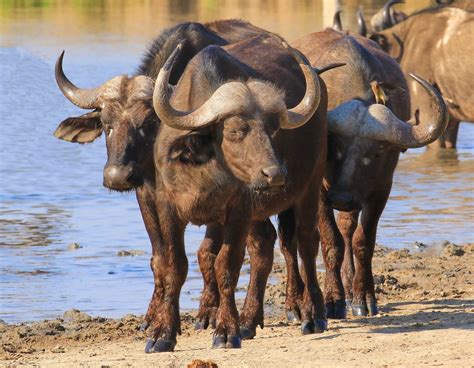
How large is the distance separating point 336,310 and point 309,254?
2.03 ft

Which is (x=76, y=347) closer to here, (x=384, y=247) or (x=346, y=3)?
(x=384, y=247)

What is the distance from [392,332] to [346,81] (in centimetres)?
204

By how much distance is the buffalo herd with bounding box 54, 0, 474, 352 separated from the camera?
8.26 meters

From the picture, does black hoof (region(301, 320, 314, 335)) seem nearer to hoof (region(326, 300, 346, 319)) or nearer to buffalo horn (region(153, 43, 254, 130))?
hoof (region(326, 300, 346, 319))

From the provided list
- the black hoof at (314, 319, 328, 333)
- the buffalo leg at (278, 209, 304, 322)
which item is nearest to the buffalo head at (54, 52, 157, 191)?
the buffalo leg at (278, 209, 304, 322)

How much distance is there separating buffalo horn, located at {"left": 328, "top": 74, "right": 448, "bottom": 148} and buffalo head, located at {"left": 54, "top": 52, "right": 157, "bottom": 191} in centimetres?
144

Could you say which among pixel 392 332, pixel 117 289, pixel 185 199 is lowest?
pixel 117 289

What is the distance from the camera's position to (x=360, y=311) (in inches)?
386

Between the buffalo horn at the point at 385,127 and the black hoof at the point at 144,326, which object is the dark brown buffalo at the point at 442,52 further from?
the black hoof at the point at 144,326

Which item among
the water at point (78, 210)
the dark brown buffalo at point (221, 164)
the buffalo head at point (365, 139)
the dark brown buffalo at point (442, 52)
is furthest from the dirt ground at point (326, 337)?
the dark brown buffalo at point (442, 52)

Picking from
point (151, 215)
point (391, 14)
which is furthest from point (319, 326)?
point (391, 14)

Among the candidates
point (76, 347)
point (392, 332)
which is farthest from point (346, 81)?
point (76, 347)

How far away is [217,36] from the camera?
10188 mm

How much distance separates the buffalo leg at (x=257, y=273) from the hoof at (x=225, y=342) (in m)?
0.59
